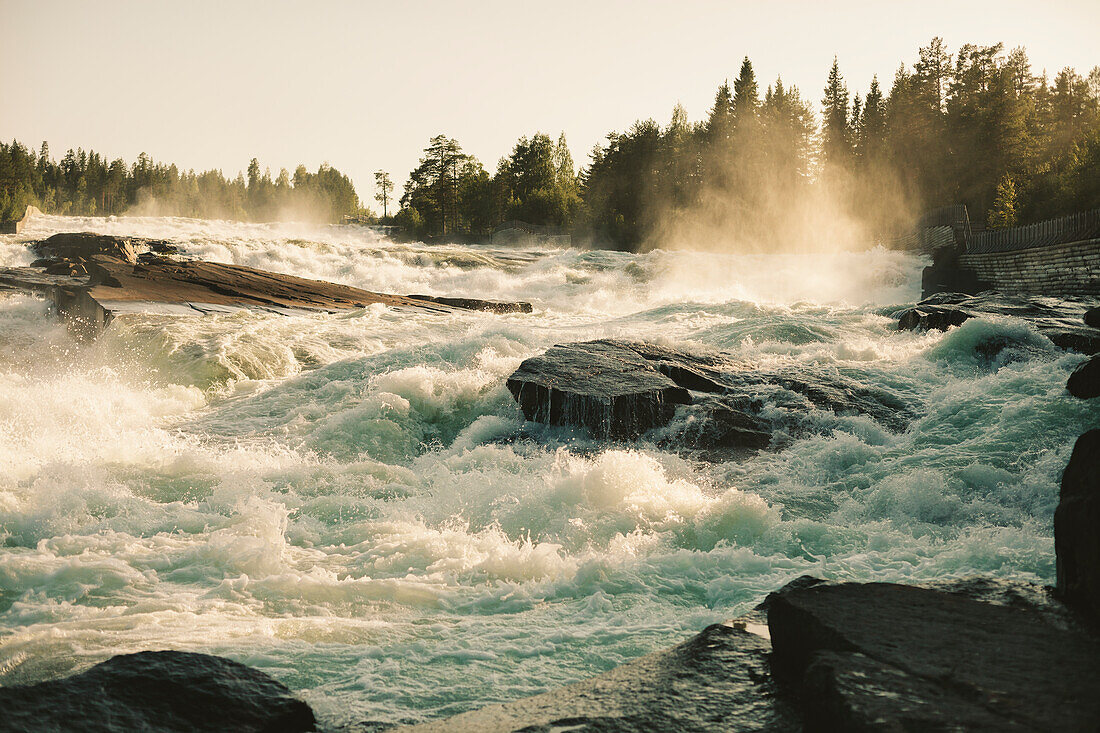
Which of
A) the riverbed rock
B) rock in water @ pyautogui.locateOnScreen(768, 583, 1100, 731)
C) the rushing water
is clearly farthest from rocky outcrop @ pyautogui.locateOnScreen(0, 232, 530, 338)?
the riverbed rock

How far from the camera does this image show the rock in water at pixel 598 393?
924 cm

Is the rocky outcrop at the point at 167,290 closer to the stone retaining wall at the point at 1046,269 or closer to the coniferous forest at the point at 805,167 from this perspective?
the stone retaining wall at the point at 1046,269

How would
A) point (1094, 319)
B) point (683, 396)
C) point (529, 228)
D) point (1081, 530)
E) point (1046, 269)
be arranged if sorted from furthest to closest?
point (529, 228)
point (1046, 269)
point (683, 396)
point (1094, 319)
point (1081, 530)

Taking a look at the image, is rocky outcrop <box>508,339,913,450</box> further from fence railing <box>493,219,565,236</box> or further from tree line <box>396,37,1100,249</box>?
fence railing <box>493,219,565,236</box>

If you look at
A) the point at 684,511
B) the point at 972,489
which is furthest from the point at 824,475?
the point at 684,511

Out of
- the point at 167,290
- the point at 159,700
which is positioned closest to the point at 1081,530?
the point at 159,700

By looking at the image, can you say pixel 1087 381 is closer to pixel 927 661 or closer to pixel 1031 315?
pixel 927 661

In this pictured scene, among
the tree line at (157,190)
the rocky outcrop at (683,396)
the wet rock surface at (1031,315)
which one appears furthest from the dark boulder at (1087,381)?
the tree line at (157,190)

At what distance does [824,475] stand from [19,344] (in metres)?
16.7

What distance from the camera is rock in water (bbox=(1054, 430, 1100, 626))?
2.85m

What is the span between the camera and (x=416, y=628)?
475 cm

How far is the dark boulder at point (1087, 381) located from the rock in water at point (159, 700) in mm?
7832

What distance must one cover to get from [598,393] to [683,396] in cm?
128

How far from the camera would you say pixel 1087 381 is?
7297 mm
